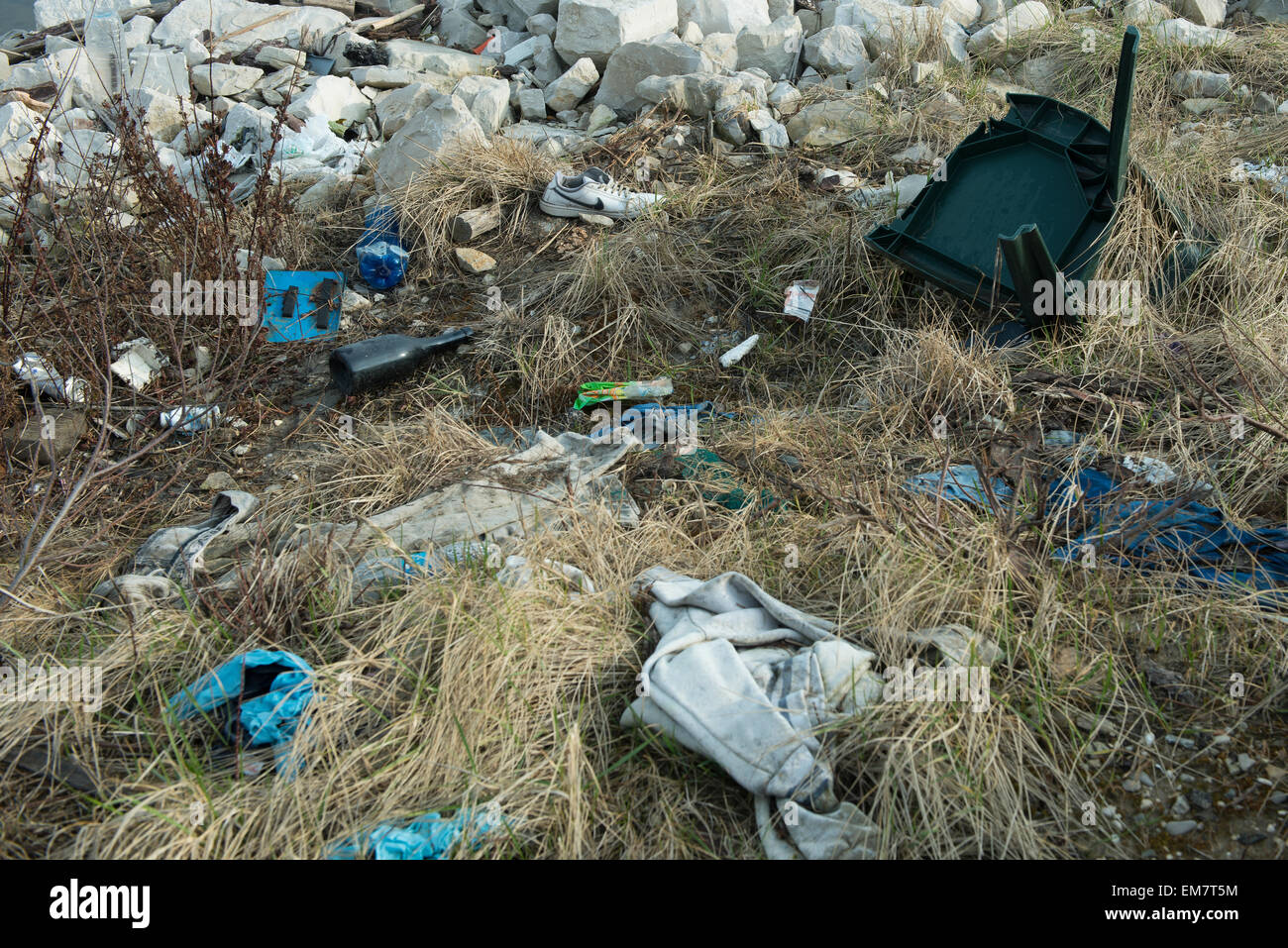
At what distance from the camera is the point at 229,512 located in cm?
337

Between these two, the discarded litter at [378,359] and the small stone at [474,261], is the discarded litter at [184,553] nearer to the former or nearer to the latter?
the discarded litter at [378,359]

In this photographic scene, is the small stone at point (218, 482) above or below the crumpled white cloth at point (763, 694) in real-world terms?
below

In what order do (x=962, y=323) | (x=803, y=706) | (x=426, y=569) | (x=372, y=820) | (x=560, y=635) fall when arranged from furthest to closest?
(x=962, y=323), (x=426, y=569), (x=560, y=635), (x=803, y=706), (x=372, y=820)

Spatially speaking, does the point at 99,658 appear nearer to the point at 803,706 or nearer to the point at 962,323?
the point at 803,706

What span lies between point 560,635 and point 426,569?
473 millimetres

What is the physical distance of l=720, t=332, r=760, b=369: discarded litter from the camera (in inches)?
161

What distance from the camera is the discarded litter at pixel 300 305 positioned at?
457 centimetres

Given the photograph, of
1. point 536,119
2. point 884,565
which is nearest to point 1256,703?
point 884,565

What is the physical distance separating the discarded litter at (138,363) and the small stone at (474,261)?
1459 millimetres

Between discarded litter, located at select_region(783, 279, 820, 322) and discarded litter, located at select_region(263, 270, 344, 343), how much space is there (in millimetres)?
2188

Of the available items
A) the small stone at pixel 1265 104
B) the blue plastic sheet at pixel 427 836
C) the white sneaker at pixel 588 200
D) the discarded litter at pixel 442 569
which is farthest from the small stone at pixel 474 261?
the small stone at pixel 1265 104

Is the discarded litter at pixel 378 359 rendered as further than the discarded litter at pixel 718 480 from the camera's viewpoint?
Yes

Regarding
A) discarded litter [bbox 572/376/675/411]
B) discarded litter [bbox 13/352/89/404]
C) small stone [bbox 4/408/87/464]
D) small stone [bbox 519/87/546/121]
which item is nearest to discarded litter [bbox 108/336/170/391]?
discarded litter [bbox 13/352/89/404]

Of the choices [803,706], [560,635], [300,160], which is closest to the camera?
[803,706]
